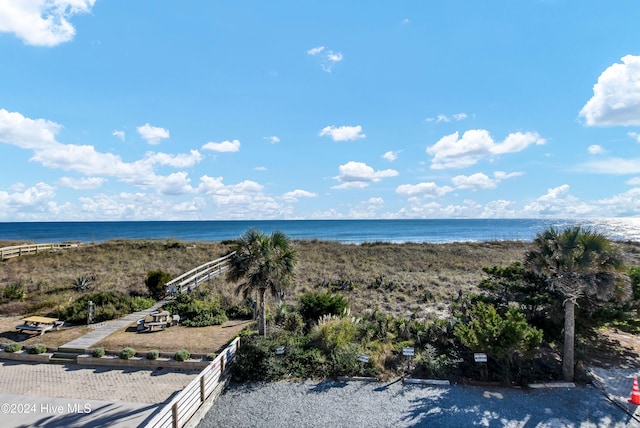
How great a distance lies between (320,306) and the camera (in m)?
14.1

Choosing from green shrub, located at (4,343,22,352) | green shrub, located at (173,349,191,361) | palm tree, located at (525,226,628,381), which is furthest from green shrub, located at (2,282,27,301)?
palm tree, located at (525,226,628,381)

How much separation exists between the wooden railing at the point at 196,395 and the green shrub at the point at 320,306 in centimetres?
397

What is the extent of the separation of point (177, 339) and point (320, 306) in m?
5.78

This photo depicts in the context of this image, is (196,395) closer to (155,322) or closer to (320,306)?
(320,306)

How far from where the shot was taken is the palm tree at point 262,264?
488 inches

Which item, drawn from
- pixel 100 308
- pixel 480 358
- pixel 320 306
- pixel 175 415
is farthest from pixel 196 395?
pixel 100 308

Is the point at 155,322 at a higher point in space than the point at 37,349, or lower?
higher

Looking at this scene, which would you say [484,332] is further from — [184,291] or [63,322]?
[63,322]

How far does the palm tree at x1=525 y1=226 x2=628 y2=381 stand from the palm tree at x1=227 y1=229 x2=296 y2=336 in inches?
320

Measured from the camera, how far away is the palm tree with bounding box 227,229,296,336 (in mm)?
12391

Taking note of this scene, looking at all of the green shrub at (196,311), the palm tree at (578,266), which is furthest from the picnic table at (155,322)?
the palm tree at (578,266)

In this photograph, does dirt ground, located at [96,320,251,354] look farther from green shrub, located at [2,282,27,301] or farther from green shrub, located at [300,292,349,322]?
green shrub, located at [2,282,27,301]

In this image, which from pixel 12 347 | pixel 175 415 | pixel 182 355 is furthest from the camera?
pixel 12 347

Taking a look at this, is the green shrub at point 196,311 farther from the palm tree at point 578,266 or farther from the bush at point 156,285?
the palm tree at point 578,266
